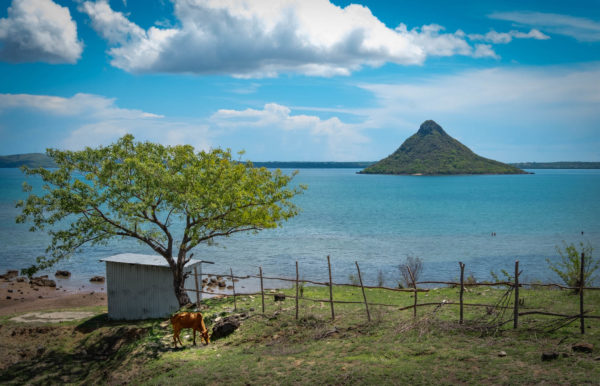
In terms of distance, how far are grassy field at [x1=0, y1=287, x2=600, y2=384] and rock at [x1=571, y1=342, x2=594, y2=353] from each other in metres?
0.12

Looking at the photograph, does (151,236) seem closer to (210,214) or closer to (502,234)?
(210,214)

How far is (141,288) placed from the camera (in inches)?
841

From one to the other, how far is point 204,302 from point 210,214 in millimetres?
4162

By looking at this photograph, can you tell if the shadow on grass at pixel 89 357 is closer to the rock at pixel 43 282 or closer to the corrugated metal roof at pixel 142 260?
the corrugated metal roof at pixel 142 260

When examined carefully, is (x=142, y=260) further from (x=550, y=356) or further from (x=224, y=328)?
(x=550, y=356)

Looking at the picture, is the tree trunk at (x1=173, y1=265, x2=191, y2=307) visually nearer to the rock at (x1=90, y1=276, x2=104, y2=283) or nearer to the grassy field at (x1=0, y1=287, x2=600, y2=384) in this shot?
the grassy field at (x1=0, y1=287, x2=600, y2=384)

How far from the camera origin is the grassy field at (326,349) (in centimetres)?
1035

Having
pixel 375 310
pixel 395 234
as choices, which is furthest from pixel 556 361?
pixel 395 234

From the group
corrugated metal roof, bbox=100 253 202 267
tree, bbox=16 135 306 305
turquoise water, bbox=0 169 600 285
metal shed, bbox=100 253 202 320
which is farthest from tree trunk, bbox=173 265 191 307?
turquoise water, bbox=0 169 600 285

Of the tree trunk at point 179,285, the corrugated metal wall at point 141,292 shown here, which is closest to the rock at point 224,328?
the tree trunk at point 179,285

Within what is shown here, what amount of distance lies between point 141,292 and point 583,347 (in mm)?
18163

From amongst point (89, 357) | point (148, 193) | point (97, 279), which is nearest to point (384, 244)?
point (97, 279)

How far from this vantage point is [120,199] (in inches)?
701

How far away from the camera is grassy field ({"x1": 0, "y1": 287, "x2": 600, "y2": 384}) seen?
10.4 metres
